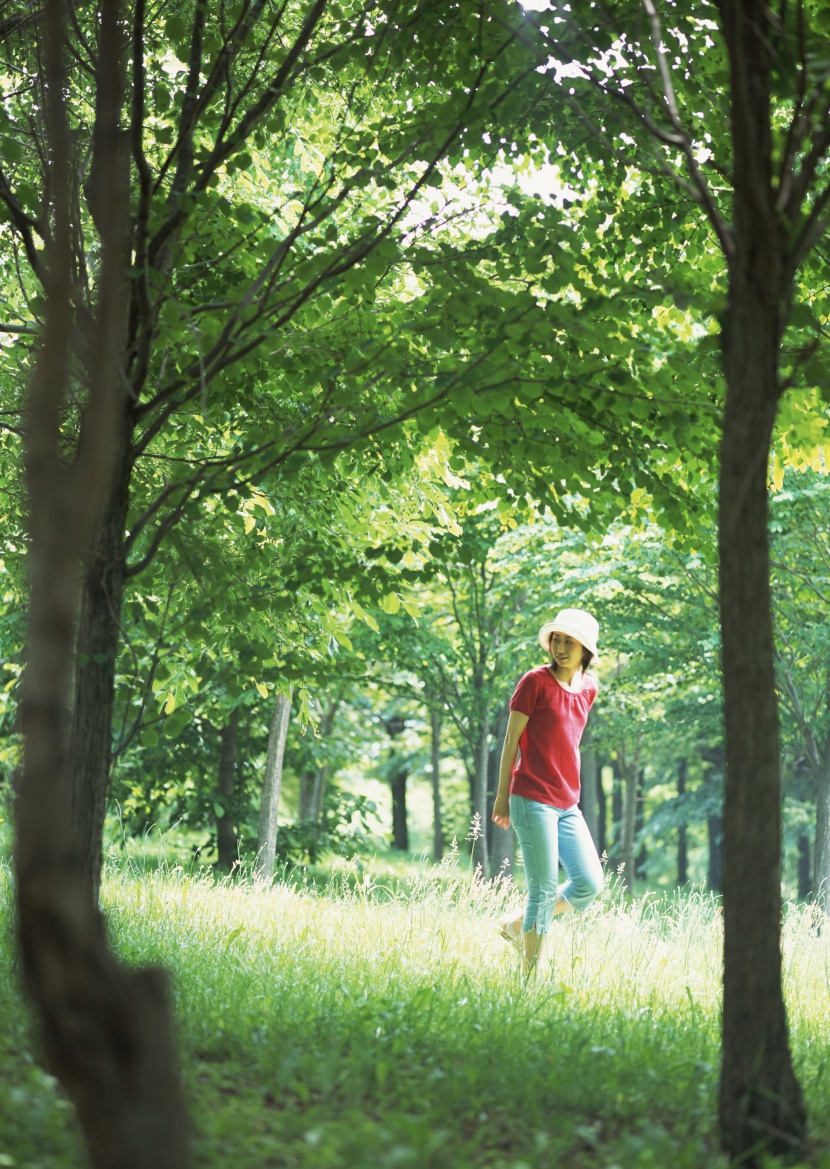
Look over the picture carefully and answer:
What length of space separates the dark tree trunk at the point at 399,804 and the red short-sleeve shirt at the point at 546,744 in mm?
23545

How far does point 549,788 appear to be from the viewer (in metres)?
5.96

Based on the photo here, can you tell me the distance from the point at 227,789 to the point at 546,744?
7.84 meters

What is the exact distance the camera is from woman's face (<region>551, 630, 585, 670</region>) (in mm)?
6211

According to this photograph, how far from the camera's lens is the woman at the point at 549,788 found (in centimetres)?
588

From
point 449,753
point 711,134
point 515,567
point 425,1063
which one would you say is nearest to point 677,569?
point 515,567

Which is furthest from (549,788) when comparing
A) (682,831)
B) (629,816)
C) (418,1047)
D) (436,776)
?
(682,831)

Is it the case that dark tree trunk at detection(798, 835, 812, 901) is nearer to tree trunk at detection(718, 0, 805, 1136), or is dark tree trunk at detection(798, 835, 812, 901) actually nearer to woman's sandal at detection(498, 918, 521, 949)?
woman's sandal at detection(498, 918, 521, 949)

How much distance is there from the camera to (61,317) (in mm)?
2297

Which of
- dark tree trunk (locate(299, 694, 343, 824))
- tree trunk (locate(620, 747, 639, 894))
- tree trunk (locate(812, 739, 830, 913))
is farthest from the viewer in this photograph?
tree trunk (locate(620, 747, 639, 894))

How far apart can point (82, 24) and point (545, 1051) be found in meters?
5.15

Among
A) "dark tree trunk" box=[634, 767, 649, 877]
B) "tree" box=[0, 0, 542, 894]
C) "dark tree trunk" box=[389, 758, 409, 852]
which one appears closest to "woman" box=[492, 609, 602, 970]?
"tree" box=[0, 0, 542, 894]

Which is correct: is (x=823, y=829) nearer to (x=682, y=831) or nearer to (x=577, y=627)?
(x=577, y=627)

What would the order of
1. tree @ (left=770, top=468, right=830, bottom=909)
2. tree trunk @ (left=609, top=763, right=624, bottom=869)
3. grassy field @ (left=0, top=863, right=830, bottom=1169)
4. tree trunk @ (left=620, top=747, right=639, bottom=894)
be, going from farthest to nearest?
tree trunk @ (left=609, top=763, right=624, bottom=869) < tree trunk @ (left=620, top=747, right=639, bottom=894) < tree @ (left=770, top=468, right=830, bottom=909) < grassy field @ (left=0, top=863, right=830, bottom=1169)

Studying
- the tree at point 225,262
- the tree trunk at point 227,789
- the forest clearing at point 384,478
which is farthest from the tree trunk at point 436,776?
the tree at point 225,262
